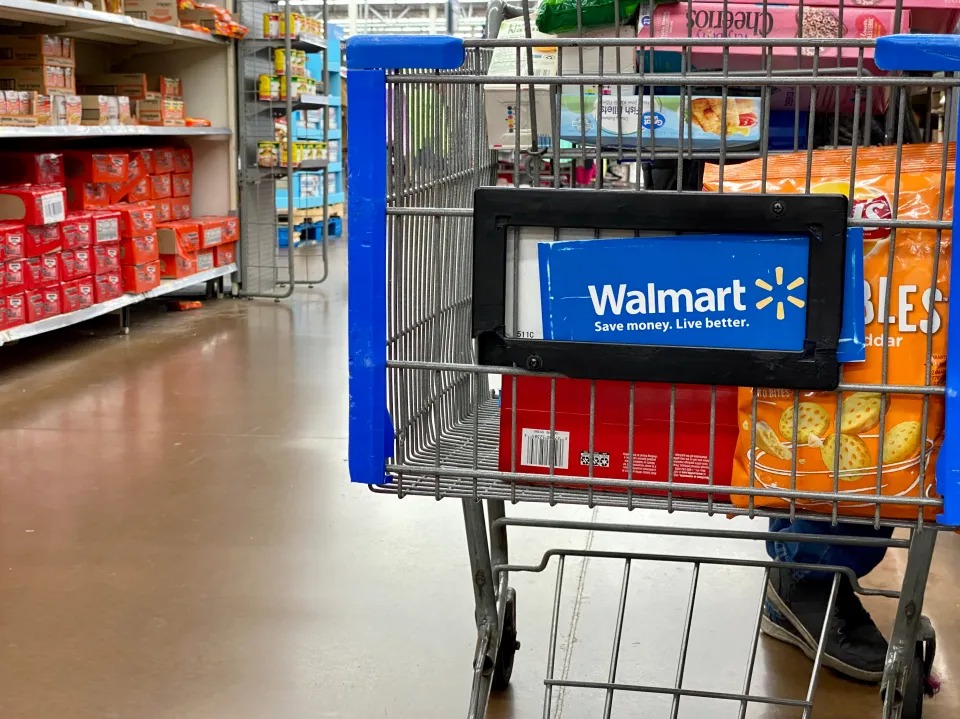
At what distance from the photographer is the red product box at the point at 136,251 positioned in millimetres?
5434

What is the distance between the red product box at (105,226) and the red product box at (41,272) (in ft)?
1.07

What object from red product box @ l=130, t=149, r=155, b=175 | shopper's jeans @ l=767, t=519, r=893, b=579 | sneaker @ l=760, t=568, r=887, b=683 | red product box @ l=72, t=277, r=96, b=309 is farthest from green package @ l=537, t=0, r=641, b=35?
red product box @ l=130, t=149, r=155, b=175

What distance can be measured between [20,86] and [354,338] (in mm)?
4002

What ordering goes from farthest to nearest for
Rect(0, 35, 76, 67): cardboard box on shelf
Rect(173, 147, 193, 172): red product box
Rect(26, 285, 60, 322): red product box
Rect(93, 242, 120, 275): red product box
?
Rect(173, 147, 193, 172): red product box, Rect(93, 242, 120, 275): red product box, Rect(0, 35, 76, 67): cardboard box on shelf, Rect(26, 285, 60, 322): red product box

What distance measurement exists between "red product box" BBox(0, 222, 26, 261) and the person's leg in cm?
332

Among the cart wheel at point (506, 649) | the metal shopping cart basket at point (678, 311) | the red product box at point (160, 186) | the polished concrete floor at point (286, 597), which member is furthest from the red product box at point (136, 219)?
the metal shopping cart basket at point (678, 311)

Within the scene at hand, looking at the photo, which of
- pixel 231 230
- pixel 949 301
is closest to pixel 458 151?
pixel 949 301

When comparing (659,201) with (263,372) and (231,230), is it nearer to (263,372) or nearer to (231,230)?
(263,372)

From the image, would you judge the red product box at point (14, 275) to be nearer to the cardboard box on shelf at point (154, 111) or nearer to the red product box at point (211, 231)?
the cardboard box on shelf at point (154, 111)

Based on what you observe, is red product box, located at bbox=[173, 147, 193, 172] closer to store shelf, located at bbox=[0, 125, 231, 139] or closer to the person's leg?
store shelf, located at bbox=[0, 125, 231, 139]

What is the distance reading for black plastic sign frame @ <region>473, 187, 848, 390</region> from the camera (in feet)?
4.04

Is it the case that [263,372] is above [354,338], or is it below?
below

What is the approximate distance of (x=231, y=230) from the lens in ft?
21.3

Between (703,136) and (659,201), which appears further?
(703,136)
